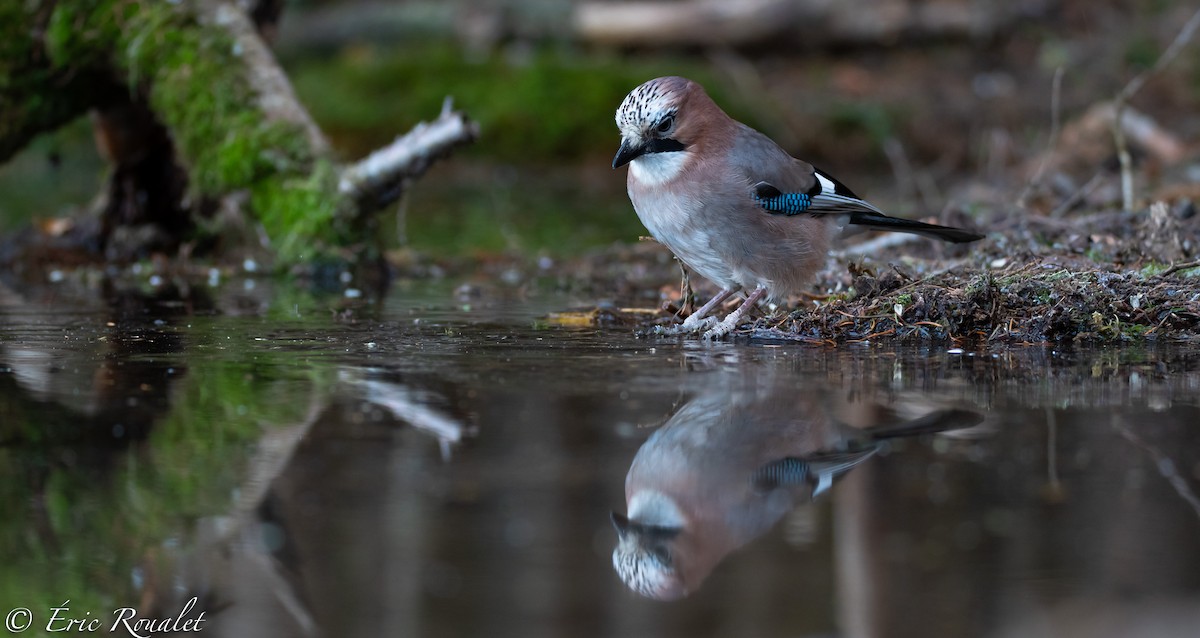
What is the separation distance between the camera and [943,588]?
2660mm

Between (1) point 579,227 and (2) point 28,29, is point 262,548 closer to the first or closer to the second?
(2) point 28,29

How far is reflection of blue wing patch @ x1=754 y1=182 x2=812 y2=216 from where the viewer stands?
5453 mm

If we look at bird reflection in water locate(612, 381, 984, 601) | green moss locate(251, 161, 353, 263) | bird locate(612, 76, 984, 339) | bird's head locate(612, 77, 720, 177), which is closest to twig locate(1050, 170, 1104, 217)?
bird locate(612, 76, 984, 339)

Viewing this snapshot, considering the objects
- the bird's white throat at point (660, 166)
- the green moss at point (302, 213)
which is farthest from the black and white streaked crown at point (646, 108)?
the green moss at point (302, 213)

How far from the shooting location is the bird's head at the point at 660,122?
17.5 ft

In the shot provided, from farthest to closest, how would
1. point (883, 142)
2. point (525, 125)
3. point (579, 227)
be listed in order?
point (525, 125) → point (883, 142) → point (579, 227)

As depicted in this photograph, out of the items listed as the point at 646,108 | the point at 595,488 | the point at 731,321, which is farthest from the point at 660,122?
the point at 595,488

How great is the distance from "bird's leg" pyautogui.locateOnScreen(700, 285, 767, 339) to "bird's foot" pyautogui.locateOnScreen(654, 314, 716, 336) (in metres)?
0.08

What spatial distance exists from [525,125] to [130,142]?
7.33 metres

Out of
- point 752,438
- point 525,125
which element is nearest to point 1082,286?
point 752,438

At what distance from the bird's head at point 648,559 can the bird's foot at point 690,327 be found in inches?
100

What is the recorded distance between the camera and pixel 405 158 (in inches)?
302

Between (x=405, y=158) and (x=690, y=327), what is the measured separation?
107 inches

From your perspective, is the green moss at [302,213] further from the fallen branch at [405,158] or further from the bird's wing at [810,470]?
the bird's wing at [810,470]
